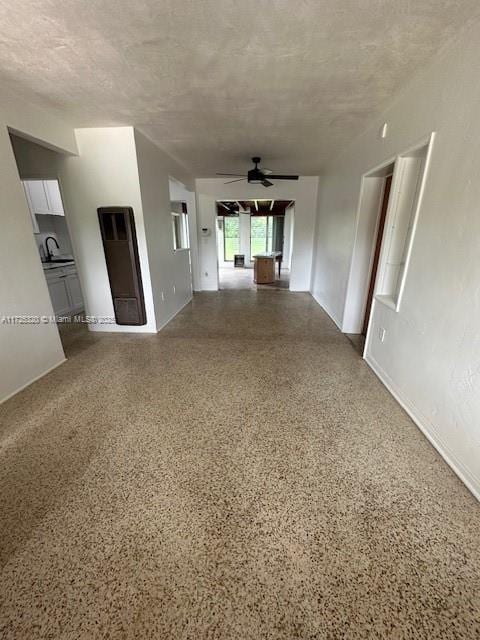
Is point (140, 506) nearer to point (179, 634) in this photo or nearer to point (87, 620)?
point (87, 620)

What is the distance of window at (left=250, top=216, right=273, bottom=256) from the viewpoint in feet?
36.1

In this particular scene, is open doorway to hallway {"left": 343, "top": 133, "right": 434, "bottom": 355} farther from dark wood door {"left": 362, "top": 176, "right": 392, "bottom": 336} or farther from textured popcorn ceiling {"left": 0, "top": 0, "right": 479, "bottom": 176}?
textured popcorn ceiling {"left": 0, "top": 0, "right": 479, "bottom": 176}

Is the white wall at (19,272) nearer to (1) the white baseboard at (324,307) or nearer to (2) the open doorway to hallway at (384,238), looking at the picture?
(2) the open doorway to hallway at (384,238)

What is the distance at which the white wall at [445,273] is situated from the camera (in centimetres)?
145

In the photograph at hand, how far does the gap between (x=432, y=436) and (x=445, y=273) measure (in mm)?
1130

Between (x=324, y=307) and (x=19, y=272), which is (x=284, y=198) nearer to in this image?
(x=324, y=307)

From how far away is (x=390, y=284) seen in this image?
258 centimetres

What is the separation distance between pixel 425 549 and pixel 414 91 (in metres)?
3.04

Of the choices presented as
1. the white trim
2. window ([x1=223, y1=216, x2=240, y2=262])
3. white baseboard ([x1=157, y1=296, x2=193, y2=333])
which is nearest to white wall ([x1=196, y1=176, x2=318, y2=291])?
white baseboard ([x1=157, y1=296, x2=193, y2=333])

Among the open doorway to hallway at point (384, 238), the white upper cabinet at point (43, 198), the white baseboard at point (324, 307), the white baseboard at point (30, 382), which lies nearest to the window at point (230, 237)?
the white baseboard at point (324, 307)

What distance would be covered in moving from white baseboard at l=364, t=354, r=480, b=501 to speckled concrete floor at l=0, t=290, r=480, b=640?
0.16 feet

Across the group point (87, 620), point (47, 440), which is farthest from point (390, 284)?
point (47, 440)

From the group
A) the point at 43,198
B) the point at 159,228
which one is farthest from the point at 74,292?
the point at 159,228

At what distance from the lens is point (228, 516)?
1303mm
